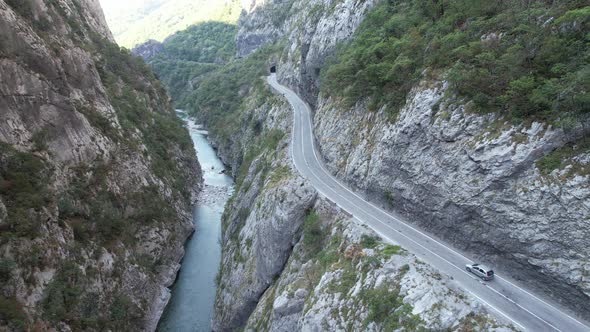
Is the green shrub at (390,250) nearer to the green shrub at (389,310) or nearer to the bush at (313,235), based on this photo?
Result: the green shrub at (389,310)

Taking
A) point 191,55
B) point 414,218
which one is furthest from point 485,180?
point 191,55

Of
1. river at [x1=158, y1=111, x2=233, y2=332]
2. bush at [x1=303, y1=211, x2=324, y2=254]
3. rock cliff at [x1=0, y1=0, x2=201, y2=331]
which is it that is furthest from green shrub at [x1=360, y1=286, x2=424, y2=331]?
rock cliff at [x1=0, y1=0, x2=201, y2=331]

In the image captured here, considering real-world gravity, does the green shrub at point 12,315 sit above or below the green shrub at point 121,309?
above

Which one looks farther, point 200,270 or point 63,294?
point 200,270

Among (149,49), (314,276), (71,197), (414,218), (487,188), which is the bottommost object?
(314,276)

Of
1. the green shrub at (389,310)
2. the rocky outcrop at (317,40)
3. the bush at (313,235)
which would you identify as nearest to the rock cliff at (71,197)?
the bush at (313,235)

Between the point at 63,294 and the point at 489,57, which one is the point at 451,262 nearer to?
the point at 489,57

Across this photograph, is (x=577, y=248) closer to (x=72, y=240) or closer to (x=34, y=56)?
(x=72, y=240)

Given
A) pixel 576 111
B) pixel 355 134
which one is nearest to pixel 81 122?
pixel 355 134
